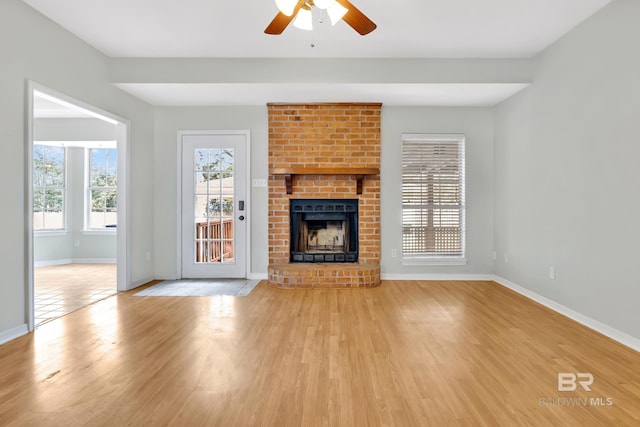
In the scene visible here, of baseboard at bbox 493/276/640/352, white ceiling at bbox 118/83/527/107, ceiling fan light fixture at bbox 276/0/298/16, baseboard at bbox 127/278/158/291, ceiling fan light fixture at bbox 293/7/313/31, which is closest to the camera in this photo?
ceiling fan light fixture at bbox 276/0/298/16

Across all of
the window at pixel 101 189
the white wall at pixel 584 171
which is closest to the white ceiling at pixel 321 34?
the white wall at pixel 584 171

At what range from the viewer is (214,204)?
191 inches

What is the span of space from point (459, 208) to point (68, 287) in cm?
540

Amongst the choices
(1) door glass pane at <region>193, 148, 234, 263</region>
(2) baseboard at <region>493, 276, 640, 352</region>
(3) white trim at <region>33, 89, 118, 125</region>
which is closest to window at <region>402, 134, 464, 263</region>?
(2) baseboard at <region>493, 276, 640, 352</region>

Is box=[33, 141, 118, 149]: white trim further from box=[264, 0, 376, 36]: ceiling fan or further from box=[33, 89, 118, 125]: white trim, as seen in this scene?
box=[264, 0, 376, 36]: ceiling fan

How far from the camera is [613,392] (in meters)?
1.91

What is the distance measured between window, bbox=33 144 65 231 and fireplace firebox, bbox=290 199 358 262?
15.9ft

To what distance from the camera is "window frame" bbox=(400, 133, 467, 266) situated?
4.80 meters

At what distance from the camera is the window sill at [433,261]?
4797 millimetres

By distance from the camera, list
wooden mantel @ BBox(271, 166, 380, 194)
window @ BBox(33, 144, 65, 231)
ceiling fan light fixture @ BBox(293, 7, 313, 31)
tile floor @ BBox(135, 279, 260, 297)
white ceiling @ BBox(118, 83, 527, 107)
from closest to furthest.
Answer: ceiling fan light fixture @ BBox(293, 7, 313, 31) < white ceiling @ BBox(118, 83, 527, 107) < tile floor @ BBox(135, 279, 260, 297) < wooden mantel @ BBox(271, 166, 380, 194) < window @ BBox(33, 144, 65, 231)

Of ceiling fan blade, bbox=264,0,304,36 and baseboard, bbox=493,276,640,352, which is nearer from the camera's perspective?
ceiling fan blade, bbox=264,0,304,36

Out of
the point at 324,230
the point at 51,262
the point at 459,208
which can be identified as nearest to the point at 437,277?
the point at 459,208

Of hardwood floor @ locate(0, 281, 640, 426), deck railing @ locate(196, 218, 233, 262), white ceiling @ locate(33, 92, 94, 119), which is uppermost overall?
white ceiling @ locate(33, 92, 94, 119)

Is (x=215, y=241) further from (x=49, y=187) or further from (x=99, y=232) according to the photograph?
(x=49, y=187)
